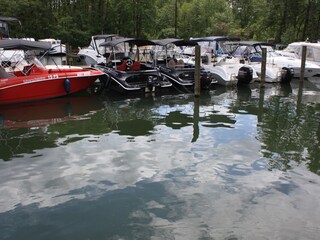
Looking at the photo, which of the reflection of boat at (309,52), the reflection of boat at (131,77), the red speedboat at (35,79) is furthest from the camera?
the reflection of boat at (309,52)

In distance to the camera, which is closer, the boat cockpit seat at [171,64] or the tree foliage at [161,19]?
the boat cockpit seat at [171,64]

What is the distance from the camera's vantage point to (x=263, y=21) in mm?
39844

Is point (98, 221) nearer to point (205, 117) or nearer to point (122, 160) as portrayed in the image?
point (122, 160)

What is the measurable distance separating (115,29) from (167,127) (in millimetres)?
32124

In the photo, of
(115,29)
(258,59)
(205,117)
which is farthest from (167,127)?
(115,29)

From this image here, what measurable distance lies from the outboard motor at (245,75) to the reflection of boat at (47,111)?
8293 millimetres

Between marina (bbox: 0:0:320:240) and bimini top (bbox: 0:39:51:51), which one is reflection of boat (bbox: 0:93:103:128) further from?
bimini top (bbox: 0:39:51:51)

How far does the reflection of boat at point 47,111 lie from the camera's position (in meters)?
12.1

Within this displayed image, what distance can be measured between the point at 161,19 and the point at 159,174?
43.6 meters

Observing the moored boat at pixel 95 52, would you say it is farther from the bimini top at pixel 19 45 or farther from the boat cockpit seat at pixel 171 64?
the bimini top at pixel 19 45

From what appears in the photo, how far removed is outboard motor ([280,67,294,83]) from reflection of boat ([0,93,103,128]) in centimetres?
1128

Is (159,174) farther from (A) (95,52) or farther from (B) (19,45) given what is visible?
(A) (95,52)

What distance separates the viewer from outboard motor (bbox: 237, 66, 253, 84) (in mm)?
19859

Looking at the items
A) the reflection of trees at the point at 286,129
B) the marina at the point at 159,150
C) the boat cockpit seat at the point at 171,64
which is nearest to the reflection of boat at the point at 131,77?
the marina at the point at 159,150
